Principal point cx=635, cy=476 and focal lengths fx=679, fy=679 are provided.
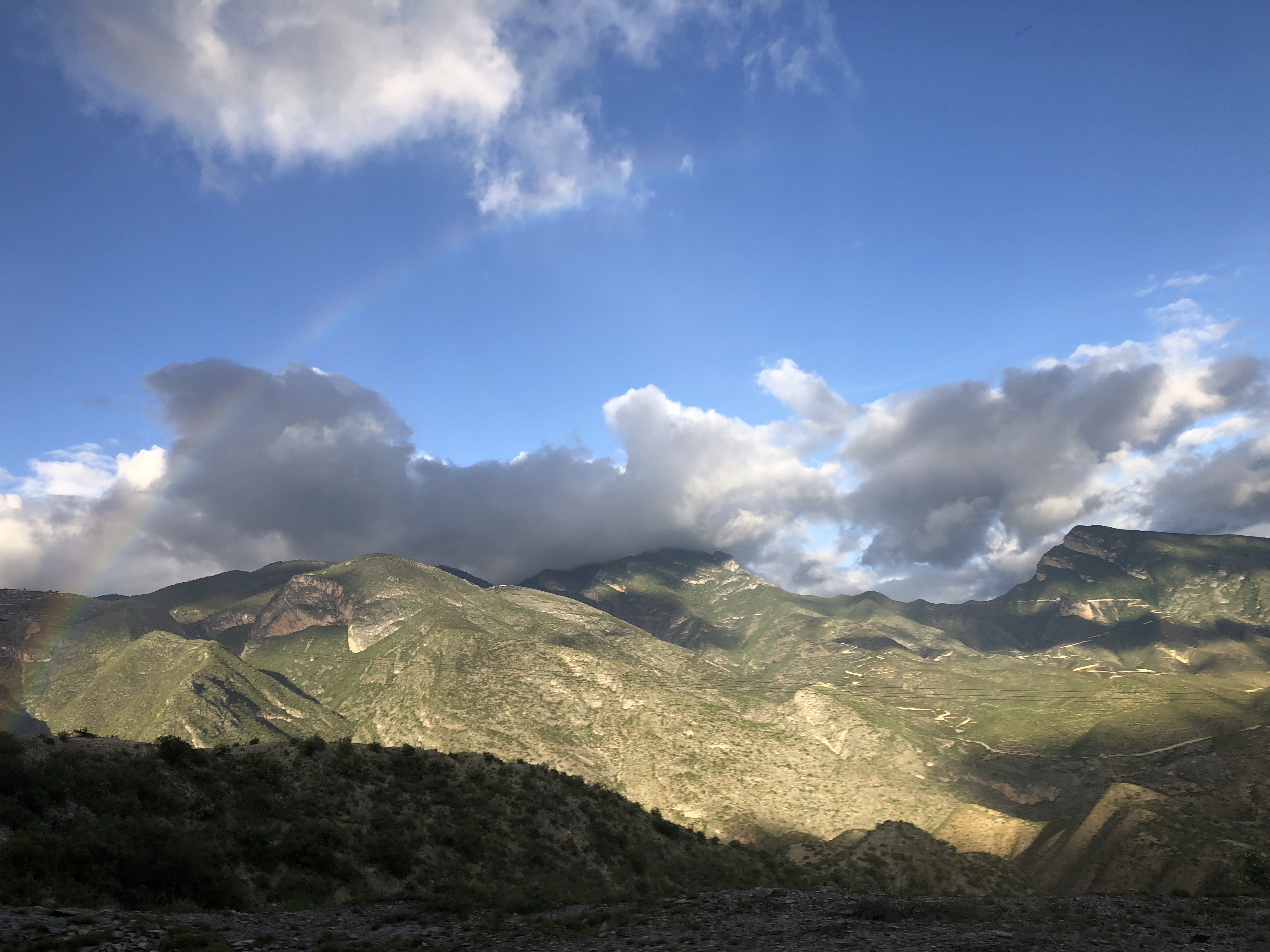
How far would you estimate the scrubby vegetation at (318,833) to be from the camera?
32156mm

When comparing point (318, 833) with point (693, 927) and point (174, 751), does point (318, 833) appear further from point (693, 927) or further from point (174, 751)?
point (693, 927)

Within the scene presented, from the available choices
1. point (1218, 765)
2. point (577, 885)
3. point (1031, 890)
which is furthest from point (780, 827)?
point (577, 885)

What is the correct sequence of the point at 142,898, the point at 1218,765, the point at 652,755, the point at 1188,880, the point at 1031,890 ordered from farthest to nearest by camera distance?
the point at 652,755, the point at 1218,765, the point at 1031,890, the point at 1188,880, the point at 142,898

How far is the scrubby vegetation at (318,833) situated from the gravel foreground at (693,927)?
459 cm

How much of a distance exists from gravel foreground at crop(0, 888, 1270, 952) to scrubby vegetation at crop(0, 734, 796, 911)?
15.0 ft

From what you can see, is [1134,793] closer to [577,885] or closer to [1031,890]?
[1031,890]

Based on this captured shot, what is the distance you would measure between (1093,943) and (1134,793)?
399 ft

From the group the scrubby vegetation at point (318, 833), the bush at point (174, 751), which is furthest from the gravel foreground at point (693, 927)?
the bush at point (174, 751)

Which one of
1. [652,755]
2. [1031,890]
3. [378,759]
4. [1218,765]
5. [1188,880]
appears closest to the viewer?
[378,759]

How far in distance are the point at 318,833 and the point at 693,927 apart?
27.2 meters

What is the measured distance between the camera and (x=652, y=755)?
184 metres

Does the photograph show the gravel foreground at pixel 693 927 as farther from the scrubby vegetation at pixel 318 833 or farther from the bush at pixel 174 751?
the bush at pixel 174 751

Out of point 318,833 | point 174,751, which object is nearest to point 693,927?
point 318,833

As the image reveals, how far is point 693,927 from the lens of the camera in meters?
30.2
